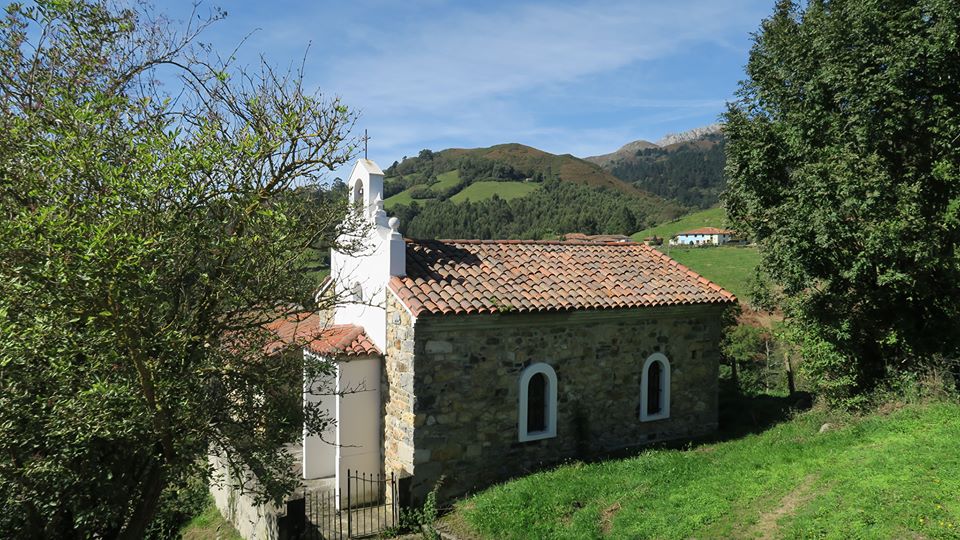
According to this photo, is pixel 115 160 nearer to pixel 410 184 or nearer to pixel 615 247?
pixel 615 247

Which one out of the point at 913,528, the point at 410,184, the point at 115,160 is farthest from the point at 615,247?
the point at 410,184

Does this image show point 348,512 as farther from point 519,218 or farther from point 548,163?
point 548,163

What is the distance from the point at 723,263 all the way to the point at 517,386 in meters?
34.5

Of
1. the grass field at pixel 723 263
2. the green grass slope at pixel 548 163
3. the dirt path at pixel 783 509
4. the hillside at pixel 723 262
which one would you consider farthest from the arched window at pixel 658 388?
the green grass slope at pixel 548 163

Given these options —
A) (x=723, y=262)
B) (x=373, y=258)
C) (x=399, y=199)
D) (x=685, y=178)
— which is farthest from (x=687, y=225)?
(x=685, y=178)

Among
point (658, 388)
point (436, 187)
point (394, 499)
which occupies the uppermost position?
point (436, 187)

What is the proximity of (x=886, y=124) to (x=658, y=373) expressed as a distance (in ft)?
21.3

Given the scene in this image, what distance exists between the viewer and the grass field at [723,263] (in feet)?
114

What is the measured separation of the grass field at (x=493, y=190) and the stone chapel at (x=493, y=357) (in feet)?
253

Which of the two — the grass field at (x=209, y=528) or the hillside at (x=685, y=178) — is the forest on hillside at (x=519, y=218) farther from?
the hillside at (x=685, y=178)

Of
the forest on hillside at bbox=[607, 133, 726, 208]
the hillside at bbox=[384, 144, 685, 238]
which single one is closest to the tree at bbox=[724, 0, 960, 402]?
the hillside at bbox=[384, 144, 685, 238]

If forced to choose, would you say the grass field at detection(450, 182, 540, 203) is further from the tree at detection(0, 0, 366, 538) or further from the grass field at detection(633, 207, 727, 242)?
the tree at detection(0, 0, 366, 538)

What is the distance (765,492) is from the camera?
8.76 meters

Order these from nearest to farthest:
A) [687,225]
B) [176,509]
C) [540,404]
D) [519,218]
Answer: [176,509]
[540,404]
[687,225]
[519,218]
